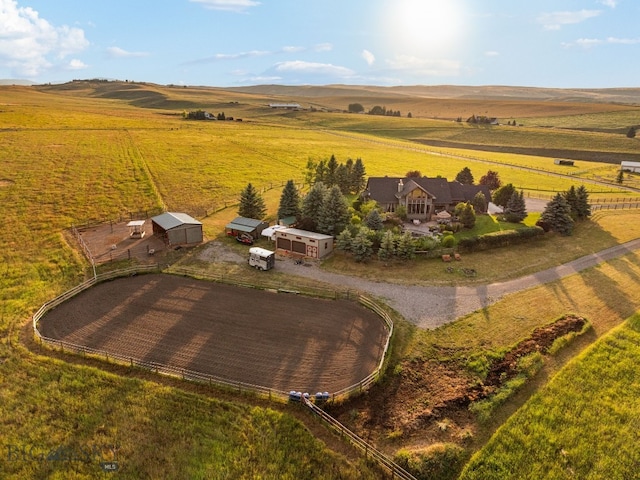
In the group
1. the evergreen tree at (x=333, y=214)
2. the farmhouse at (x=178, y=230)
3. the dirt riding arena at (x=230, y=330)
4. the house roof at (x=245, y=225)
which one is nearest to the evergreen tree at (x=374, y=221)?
the evergreen tree at (x=333, y=214)

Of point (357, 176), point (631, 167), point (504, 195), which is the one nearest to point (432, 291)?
point (504, 195)

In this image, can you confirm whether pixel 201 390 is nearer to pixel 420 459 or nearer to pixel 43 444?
pixel 43 444

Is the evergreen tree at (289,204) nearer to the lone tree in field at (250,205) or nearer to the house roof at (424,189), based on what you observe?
the lone tree in field at (250,205)

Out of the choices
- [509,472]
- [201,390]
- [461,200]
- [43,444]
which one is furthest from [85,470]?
[461,200]

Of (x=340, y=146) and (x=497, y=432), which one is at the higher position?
(x=340, y=146)

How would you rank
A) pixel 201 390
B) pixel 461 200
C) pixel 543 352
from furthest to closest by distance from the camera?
pixel 461 200, pixel 543 352, pixel 201 390

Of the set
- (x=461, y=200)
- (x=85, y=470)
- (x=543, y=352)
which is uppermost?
(x=461, y=200)

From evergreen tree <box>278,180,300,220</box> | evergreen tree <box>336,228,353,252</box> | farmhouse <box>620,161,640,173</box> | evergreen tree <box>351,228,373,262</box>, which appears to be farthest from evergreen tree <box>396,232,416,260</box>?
farmhouse <box>620,161,640,173</box>
